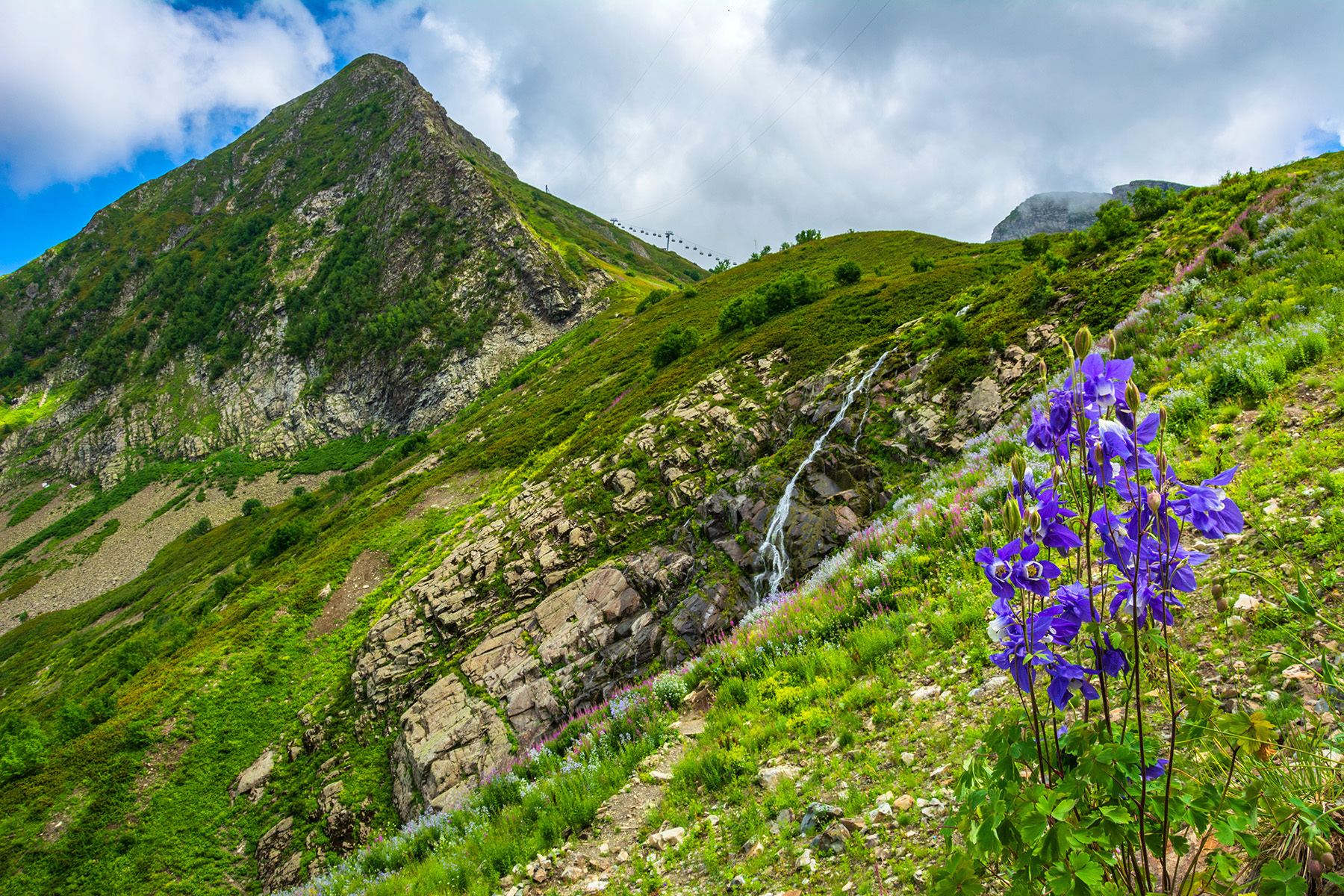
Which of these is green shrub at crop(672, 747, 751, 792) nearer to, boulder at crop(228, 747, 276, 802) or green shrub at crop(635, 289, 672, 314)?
boulder at crop(228, 747, 276, 802)

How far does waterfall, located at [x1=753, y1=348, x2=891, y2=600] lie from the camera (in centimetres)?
1484

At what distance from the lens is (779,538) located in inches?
614

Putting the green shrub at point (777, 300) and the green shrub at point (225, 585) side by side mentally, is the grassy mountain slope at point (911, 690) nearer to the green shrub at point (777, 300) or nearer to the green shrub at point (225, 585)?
the green shrub at point (777, 300)

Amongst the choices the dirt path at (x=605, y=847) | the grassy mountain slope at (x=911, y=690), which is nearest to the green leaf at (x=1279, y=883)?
the grassy mountain slope at (x=911, y=690)

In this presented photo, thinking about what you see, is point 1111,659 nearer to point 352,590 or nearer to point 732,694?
point 732,694

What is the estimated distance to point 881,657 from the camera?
6062 mm

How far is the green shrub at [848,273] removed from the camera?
3366 centimetres

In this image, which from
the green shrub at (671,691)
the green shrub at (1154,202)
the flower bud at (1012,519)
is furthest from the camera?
the green shrub at (1154,202)

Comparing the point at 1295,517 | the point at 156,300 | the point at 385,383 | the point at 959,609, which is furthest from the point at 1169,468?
the point at 156,300

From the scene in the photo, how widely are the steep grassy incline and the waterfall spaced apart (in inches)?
25.3

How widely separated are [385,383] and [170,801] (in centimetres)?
7427

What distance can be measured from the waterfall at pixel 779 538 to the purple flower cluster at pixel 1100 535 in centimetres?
1144

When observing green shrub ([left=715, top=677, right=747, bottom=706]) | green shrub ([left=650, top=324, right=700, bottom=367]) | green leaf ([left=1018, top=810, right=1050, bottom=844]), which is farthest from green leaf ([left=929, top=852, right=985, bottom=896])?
green shrub ([left=650, top=324, right=700, bottom=367])

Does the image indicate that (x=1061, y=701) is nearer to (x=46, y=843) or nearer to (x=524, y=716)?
(x=524, y=716)
